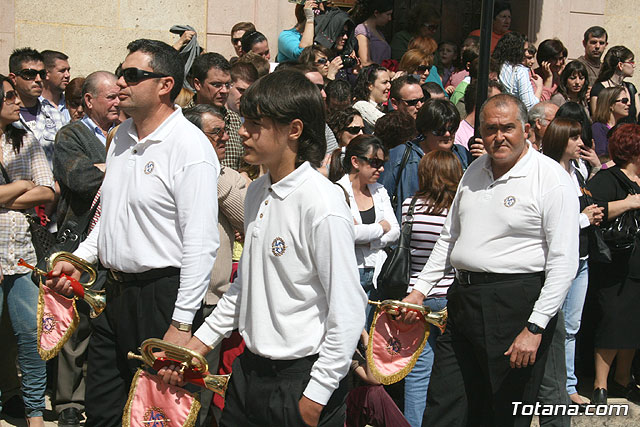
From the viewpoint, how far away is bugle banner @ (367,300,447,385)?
4270 mm

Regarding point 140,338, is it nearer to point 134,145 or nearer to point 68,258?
point 68,258

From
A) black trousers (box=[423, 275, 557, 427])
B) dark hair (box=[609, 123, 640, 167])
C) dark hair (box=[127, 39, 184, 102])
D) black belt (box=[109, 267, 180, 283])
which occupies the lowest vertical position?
black trousers (box=[423, 275, 557, 427])

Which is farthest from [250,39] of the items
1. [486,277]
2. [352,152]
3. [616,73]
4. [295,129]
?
[295,129]

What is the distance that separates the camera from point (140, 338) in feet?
12.4

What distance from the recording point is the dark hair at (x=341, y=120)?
7039 mm

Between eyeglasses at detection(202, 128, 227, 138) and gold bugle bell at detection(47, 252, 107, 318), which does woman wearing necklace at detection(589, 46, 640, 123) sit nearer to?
eyeglasses at detection(202, 128, 227, 138)

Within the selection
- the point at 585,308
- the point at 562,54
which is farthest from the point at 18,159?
the point at 562,54

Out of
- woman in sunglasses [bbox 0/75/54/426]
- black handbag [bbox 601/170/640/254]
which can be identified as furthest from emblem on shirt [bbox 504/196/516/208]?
woman in sunglasses [bbox 0/75/54/426]

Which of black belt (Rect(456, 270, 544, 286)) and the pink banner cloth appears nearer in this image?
the pink banner cloth

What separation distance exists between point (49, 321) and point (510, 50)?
6376 millimetres

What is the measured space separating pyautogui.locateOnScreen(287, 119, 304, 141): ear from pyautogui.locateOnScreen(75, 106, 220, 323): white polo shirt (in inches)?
23.5

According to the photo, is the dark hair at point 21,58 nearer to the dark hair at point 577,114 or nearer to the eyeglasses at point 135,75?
the eyeglasses at point 135,75

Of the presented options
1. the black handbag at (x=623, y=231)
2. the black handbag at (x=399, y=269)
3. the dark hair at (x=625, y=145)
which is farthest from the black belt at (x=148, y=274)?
the dark hair at (x=625, y=145)

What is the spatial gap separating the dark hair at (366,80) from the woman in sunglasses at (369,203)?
7.28 ft
